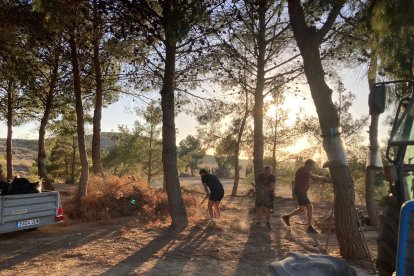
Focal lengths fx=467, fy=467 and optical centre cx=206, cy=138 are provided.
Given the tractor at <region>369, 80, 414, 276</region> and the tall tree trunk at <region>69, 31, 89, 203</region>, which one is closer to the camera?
the tractor at <region>369, 80, 414, 276</region>

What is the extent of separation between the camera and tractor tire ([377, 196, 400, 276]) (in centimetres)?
391

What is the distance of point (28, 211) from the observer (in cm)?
884

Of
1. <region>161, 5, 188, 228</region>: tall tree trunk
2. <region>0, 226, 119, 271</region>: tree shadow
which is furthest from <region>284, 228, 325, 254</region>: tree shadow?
<region>0, 226, 119, 271</region>: tree shadow

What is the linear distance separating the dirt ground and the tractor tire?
2.80m

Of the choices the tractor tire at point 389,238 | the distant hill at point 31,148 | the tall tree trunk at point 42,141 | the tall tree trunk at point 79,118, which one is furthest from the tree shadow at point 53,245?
the distant hill at point 31,148

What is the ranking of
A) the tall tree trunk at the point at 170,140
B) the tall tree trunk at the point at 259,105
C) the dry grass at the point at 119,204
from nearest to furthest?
the tall tree trunk at the point at 170,140, the dry grass at the point at 119,204, the tall tree trunk at the point at 259,105

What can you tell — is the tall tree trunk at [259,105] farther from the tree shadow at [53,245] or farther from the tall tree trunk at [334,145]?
the tall tree trunk at [334,145]

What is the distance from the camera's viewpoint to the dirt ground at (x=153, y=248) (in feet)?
23.3

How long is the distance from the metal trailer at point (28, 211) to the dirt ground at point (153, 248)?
1.47ft

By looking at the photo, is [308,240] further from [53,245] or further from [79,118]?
[79,118]

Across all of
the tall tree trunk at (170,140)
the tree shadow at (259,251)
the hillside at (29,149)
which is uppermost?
the hillside at (29,149)

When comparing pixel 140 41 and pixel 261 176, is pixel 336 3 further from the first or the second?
pixel 140 41

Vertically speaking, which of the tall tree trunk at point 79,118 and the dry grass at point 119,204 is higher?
the tall tree trunk at point 79,118

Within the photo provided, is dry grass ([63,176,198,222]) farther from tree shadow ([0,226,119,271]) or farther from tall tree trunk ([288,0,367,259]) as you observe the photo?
tall tree trunk ([288,0,367,259])
